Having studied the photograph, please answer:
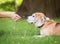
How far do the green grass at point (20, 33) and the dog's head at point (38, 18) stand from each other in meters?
0.04

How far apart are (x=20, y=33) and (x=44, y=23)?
21 cm

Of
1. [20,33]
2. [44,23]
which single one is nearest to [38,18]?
[44,23]

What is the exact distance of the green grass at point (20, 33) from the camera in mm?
2016

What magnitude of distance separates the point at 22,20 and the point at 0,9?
8.0 inches

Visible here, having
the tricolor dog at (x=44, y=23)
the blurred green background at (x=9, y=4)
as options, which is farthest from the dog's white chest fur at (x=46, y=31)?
the blurred green background at (x=9, y=4)

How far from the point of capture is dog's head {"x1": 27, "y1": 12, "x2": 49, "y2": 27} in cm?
215

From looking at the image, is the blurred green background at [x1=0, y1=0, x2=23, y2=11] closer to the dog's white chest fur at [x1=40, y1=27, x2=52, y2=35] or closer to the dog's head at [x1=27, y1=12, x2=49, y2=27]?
the dog's head at [x1=27, y1=12, x2=49, y2=27]

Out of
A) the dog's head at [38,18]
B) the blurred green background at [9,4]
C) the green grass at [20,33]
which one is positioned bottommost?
the green grass at [20,33]

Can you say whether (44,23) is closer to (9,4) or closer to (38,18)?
(38,18)

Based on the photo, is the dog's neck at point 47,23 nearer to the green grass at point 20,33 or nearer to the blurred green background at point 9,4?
the green grass at point 20,33

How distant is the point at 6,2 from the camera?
85.2 inches

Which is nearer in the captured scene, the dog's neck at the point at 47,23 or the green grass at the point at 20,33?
the green grass at the point at 20,33

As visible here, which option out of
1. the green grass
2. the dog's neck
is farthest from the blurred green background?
the dog's neck

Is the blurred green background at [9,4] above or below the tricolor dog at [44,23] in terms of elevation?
above
